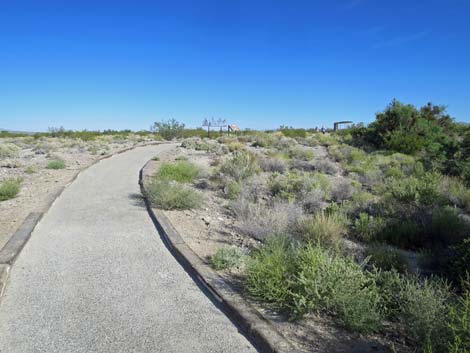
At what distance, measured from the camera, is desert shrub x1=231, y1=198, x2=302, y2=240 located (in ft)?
21.2

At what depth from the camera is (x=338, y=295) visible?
141 inches

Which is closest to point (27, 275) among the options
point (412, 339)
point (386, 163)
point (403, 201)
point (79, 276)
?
point (79, 276)

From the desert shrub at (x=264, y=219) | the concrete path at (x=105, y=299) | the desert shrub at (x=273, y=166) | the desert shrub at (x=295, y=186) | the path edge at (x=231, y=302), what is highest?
the desert shrub at (x=273, y=166)

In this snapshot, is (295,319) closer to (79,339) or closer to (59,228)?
(79,339)

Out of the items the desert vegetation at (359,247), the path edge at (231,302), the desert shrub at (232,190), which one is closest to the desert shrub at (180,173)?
the desert vegetation at (359,247)

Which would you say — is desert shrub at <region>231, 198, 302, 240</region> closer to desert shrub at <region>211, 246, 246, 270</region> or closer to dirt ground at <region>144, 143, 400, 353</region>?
dirt ground at <region>144, 143, 400, 353</region>

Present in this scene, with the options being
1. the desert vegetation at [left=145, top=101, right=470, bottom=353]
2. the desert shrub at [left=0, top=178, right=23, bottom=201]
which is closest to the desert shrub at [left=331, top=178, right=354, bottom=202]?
the desert vegetation at [left=145, top=101, right=470, bottom=353]

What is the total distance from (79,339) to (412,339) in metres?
3.09

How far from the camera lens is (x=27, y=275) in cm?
468

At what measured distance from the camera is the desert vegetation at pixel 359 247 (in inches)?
135

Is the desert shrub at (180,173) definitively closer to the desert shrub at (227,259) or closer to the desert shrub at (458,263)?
the desert shrub at (227,259)

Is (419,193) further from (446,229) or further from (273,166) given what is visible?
(273,166)

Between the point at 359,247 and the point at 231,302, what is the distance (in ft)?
10.6

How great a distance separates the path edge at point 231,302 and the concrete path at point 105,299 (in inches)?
3.9
